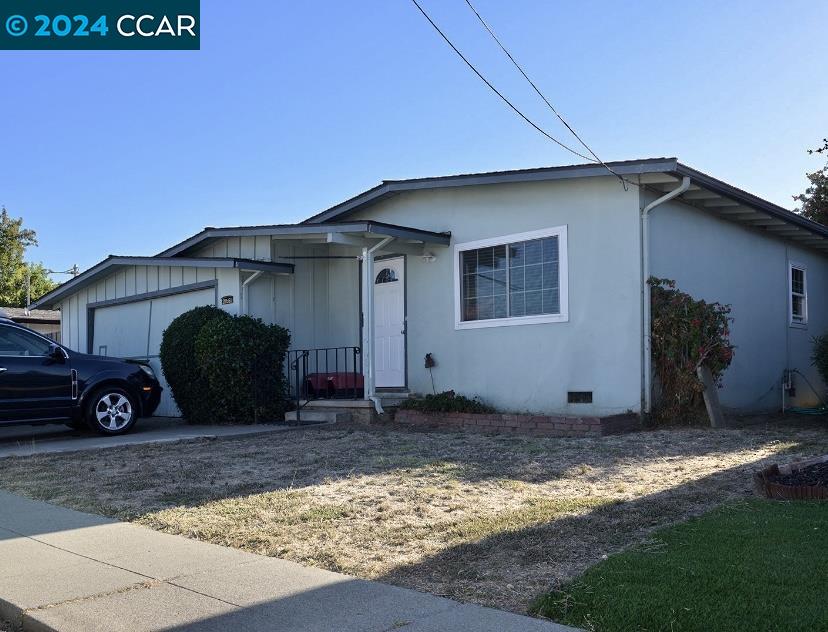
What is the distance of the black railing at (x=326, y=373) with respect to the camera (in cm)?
Result: 1405

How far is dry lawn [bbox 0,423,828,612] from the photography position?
5109mm

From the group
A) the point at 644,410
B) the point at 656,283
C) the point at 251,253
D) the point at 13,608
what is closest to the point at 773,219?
the point at 656,283

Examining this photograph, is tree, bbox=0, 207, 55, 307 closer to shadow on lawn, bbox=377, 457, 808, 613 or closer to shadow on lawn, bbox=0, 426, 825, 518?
shadow on lawn, bbox=0, 426, 825, 518

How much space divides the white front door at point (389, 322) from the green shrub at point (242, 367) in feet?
5.81

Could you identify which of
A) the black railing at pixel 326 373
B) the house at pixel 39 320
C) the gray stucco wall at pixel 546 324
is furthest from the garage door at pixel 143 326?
the house at pixel 39 320

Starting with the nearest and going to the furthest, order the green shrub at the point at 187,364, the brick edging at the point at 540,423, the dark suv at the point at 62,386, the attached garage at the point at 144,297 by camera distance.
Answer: the brick edging at the point at 540,423 < the dark suv at the point at 62,386 < the green shrub at the point at 187,364 < the attached garage at the point at 144,297

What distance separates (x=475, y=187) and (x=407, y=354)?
300 cm

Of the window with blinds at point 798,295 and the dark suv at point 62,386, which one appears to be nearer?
the dark suv at point 62,386

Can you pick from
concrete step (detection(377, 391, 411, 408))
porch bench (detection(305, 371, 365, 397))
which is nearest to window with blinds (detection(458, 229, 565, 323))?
concrete step (detection(377, 391, 411, 408))

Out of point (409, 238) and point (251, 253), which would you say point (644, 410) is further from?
point (251, 253)

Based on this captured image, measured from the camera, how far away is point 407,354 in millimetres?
13852

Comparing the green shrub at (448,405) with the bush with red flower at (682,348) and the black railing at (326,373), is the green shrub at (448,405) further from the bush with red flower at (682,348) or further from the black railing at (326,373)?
the bush with red flower at (682,348)

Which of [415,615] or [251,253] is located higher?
[251,253]

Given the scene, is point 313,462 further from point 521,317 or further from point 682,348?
point 682,348
